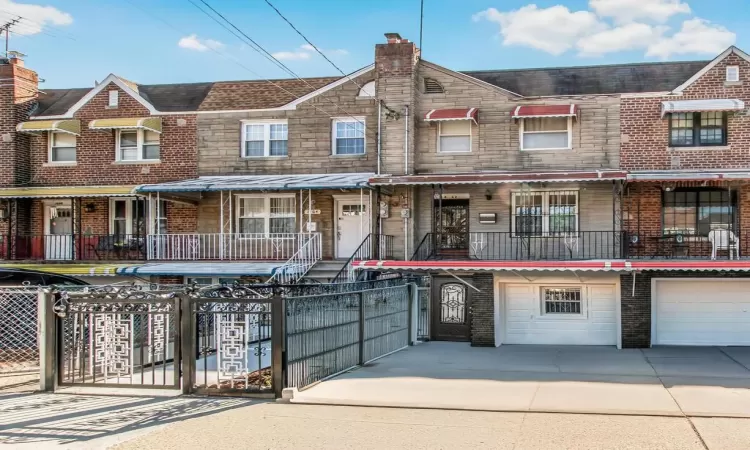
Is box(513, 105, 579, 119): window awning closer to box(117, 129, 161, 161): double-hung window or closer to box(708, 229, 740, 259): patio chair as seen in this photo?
box(708, 229, 740, 259): patio chair

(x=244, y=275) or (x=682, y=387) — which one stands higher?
(x=244, y=275)

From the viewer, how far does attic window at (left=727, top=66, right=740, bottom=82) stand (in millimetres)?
20688

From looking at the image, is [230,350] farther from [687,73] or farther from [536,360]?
[687,73]

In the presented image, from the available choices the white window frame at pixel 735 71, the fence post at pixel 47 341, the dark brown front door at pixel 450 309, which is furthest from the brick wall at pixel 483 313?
the fence post at pixel 47 341

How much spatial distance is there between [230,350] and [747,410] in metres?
7.70

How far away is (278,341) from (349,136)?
39.9 feet

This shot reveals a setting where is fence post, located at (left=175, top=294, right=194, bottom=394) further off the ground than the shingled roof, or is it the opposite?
the shingled roof

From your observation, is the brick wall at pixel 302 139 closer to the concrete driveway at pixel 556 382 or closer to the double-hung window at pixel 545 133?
the double-hung window at pixel 545 133

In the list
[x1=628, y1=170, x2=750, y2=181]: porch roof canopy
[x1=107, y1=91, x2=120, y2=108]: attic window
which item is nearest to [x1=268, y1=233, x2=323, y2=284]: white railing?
[x1=107, y1=91, x2=120, y2=108]: attic window

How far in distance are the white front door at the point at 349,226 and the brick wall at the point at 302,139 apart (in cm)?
111

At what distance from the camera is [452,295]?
21906 millimetres

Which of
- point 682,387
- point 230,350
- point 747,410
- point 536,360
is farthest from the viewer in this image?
point 536,360

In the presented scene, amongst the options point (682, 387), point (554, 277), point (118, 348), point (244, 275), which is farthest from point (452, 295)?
point (118, 348)

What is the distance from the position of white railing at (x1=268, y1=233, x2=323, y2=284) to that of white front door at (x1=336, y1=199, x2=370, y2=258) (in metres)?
0.70
